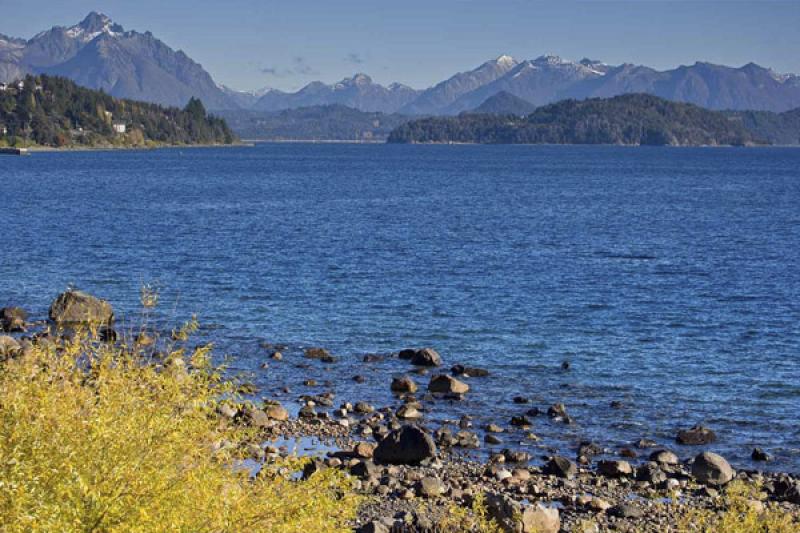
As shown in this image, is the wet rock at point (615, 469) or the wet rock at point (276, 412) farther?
the wet rock at point (276, 412)

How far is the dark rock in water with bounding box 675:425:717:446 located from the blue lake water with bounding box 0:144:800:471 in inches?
16.8

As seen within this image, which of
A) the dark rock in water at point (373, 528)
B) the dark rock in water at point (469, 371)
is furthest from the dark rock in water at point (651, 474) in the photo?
the dark rock in water at point (469, 371)

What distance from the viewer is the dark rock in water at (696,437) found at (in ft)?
97.7

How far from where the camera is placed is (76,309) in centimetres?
4456

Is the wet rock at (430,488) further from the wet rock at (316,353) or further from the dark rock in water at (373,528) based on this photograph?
the wet rock at (316,353)

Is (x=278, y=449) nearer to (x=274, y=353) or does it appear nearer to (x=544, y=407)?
(x=544, y=407)

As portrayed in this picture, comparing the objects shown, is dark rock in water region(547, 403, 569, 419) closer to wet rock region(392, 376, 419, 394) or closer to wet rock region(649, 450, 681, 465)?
wet rock region(649, 450, 681, 465)

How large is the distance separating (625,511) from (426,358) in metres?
16.6

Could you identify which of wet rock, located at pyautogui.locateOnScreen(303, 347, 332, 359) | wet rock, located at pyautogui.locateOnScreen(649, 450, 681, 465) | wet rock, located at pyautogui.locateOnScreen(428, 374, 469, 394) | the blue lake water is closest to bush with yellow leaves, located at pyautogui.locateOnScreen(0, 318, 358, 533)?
wet rock, located at pyautogui.locateOnScreen(649, 450, 681, 465)

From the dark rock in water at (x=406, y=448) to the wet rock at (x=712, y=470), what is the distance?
712 centimetres

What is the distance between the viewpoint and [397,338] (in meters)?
43.3

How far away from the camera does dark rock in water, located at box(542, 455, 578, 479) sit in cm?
2612

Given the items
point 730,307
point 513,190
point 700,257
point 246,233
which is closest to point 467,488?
point 730,307

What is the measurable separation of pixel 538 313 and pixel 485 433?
19311mm
